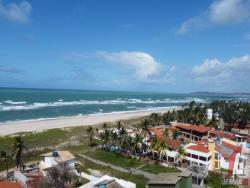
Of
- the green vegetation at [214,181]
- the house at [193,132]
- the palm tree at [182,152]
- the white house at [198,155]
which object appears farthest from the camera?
the house at [193,132]

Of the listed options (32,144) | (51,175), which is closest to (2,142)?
(32,144)

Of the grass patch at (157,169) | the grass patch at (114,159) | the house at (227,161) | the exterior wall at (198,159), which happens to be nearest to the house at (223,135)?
the house at (227,161)

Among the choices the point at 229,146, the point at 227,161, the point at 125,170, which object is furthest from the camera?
the point at 229,146

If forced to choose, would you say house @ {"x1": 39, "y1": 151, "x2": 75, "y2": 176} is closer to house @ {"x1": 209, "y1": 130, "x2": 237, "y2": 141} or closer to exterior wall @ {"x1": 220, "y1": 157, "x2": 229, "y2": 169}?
exterior wall @ {"x1": 220, "y1": 157, "x2": 229, "y2": 169}

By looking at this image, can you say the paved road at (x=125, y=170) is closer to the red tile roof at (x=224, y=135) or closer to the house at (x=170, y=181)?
the house at (x=170, y=181)

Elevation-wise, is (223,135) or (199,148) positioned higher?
(199,148)

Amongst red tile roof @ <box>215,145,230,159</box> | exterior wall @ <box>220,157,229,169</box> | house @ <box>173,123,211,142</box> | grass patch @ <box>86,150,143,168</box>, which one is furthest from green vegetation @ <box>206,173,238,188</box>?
house @ <box>173,123,211,142</box>

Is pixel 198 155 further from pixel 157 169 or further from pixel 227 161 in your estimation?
pixel 157 169

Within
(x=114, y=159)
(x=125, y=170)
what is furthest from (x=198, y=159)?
(x=114, y=159)
